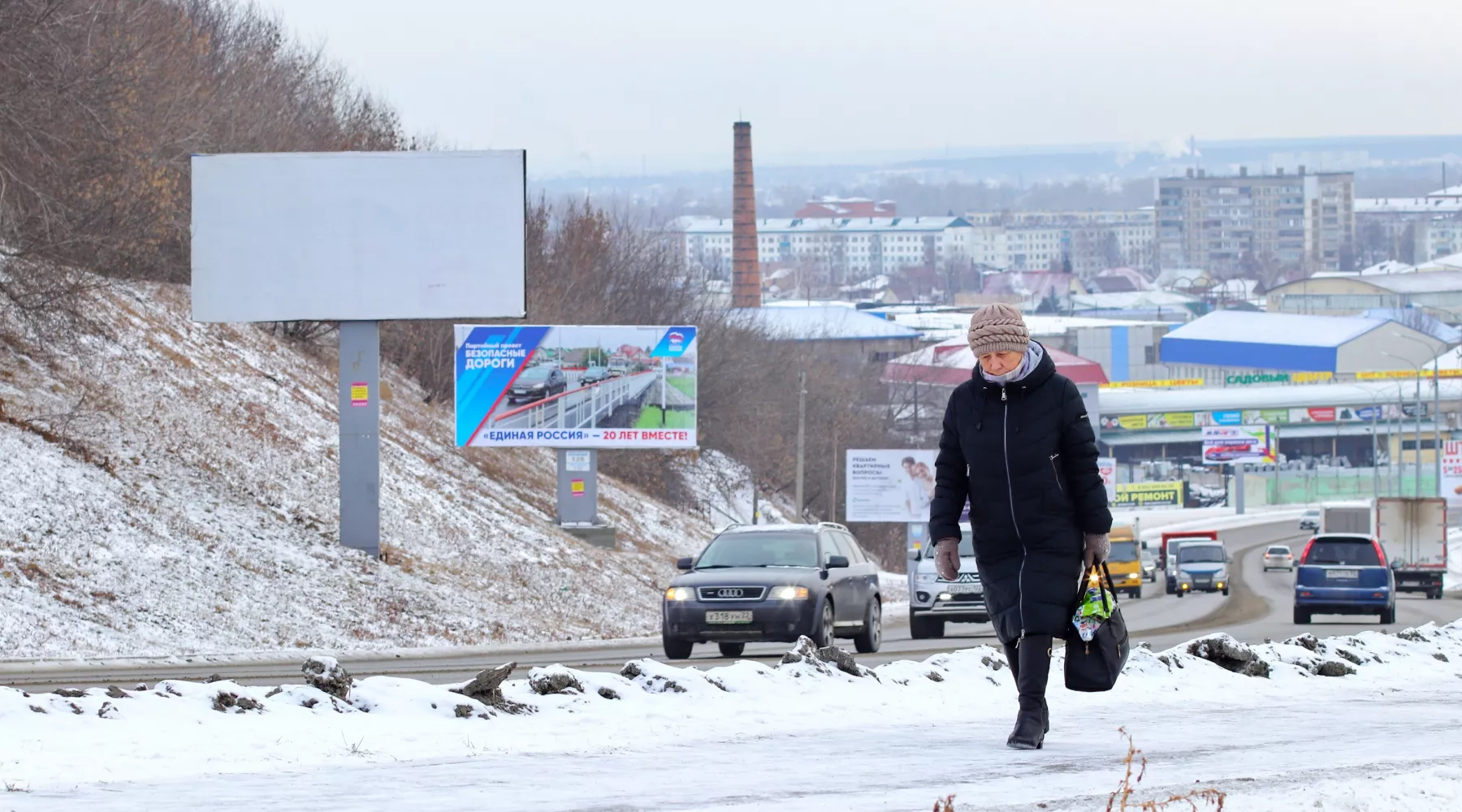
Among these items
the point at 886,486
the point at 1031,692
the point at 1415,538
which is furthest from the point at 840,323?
the point at 1031,692

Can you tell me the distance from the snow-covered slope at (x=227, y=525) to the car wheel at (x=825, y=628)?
7.67 meters

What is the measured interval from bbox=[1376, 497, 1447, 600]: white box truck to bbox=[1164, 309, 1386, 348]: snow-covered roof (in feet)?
394

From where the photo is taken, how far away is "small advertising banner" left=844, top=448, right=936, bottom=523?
5656 centimetres

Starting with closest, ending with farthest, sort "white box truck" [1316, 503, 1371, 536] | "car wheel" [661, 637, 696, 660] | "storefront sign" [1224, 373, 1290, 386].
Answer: "car wheel" [661, 637, 696, 660], "white box truck" [1316, 503, 1371, 536], "storefront sign" [1224, 373, 1290, 386]

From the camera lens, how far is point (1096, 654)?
318 inches

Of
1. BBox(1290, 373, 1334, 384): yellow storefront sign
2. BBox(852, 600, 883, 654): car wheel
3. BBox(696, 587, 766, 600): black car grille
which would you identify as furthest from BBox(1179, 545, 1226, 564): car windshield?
BBox(1290, 373, 1334, 384): yellow storefront sign

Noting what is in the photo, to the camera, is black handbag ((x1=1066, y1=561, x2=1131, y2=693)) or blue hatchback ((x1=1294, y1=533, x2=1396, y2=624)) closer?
black handbag ((x1=1066, y1=561, x2=1131, y2=693))

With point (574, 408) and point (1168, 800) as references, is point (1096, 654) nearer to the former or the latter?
point (1168, 800)

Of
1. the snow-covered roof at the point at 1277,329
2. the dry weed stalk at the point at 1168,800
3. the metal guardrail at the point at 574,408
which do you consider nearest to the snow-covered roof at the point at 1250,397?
the snow-covered roof at the point at 1277,329

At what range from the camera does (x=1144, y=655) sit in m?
12.4

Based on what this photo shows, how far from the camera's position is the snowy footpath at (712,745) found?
6.66 meters

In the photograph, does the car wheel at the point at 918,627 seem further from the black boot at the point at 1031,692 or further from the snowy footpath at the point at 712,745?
the black boot at the point at 1031,692

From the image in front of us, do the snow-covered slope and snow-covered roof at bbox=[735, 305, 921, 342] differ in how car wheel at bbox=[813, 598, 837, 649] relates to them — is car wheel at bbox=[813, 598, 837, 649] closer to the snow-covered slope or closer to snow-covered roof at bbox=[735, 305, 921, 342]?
the snow-covered slope

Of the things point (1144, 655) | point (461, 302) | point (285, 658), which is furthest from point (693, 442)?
point (1144, 655)
